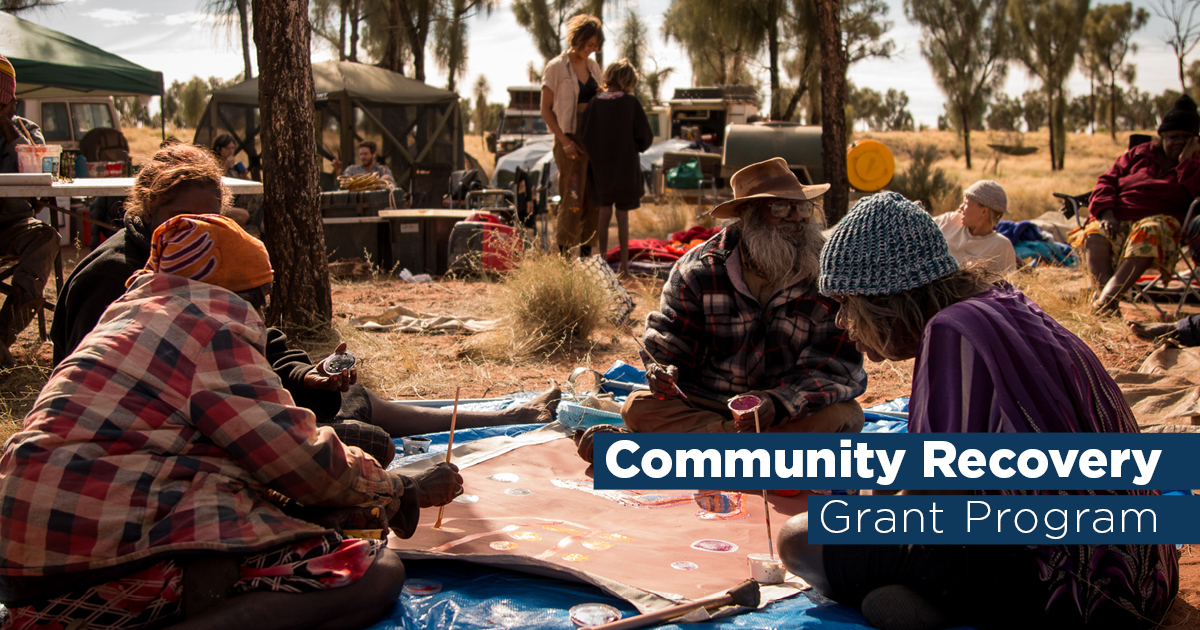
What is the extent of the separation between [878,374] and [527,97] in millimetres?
16103

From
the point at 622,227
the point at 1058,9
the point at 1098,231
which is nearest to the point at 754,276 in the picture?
the point at 622,227

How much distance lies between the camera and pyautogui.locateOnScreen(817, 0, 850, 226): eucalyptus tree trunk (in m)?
7.75

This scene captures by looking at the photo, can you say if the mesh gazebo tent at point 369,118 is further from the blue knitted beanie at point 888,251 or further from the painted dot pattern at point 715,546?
the blue knitted beanie at point 888,251

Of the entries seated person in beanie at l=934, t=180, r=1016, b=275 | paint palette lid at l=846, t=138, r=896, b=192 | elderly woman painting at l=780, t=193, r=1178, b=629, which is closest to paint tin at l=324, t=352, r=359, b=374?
elderly woman painting at l=780, t=193, r=1178, b=629

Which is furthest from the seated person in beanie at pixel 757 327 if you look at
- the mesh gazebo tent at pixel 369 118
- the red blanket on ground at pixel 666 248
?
the mesh gazebo tent at pixel 369 118

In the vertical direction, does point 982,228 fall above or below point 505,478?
above

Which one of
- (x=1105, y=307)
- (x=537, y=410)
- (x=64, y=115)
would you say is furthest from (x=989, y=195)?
(x=64, y=115)

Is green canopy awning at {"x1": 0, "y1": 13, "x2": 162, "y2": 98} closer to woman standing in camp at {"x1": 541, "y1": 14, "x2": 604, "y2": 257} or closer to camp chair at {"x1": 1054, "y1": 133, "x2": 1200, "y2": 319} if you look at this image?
woman standing in camp at {"x1": 541, "y1": 14, "x2": 604, "y2": 257}

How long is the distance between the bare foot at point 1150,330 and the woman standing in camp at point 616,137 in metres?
3.19

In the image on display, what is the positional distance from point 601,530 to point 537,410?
1296 millimetres

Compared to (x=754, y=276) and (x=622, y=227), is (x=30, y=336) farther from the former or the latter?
(x=754, y=276)

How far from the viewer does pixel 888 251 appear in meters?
1.83

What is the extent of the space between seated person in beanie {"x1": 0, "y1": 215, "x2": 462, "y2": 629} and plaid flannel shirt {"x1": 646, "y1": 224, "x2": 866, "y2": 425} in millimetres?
1582

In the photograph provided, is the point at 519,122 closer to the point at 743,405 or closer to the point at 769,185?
the point at 769,185
